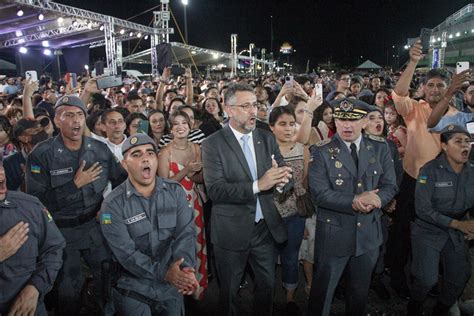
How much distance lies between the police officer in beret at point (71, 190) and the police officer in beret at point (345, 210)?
2124mm

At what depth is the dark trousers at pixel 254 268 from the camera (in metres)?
3.51

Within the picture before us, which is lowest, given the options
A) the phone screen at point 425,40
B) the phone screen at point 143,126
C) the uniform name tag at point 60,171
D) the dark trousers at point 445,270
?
the dark trousers at point 445,270

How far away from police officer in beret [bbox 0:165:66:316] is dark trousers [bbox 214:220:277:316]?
1.40 meters

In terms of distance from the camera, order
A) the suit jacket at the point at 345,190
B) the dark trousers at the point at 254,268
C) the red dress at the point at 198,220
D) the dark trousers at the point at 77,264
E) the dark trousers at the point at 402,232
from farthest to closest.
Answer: the dark trousers at the point at 402,232 → the red dress at the point at 198,220 → the dark trousers at the point at 77,264 → the dark trousers at the point at 254,268 → the suit jacket at the point at 345,190

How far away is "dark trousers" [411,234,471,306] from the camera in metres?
3.64

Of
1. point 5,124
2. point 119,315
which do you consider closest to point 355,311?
point 119,315

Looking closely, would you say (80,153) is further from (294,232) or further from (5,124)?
(294,232)

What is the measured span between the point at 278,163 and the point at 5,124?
330 cm

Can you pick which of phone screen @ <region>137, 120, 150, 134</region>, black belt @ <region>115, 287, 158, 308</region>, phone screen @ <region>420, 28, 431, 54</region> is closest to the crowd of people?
black belt @ <region>115, 287, 158, 308</region>

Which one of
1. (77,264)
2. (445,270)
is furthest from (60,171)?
(445,270)

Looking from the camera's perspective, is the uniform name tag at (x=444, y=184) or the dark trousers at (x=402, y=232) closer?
the uniform name tag at (x=444, y=184)

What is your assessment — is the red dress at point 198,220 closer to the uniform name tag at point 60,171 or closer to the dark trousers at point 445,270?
the uniform name tag at point 60,171

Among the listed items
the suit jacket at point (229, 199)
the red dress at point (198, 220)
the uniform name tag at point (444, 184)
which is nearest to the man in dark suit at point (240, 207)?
the suit jacket at point (229, 199)

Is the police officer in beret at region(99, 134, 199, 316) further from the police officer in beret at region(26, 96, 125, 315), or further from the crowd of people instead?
the police officer in beret at region(26, 96, 125, 315)
